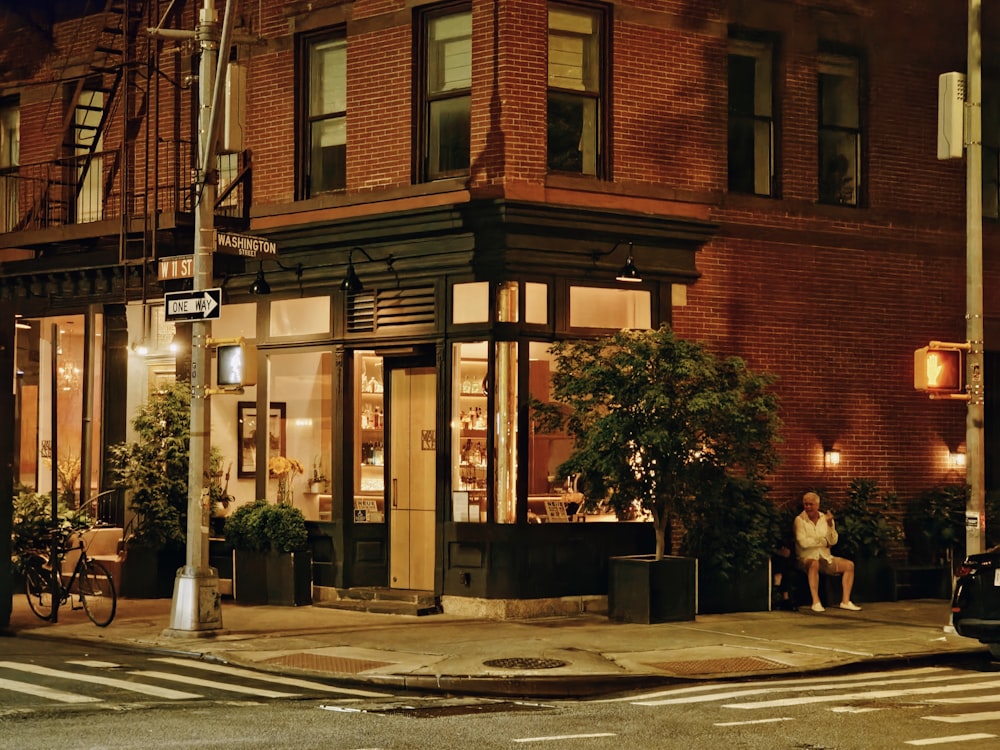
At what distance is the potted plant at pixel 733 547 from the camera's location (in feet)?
58.1

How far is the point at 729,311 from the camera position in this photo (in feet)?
62.5

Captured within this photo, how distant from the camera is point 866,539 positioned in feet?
62.0

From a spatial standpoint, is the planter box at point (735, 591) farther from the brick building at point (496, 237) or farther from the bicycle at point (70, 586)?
the bicycle at point (70, 586)

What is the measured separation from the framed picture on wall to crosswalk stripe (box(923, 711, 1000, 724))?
1090 cm

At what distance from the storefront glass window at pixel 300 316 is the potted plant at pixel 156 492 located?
5.28 ft

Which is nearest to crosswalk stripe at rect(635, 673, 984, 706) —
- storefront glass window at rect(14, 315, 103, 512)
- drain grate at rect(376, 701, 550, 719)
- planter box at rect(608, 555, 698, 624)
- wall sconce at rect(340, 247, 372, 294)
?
drain grate at rect(376, 701, 550, 719)

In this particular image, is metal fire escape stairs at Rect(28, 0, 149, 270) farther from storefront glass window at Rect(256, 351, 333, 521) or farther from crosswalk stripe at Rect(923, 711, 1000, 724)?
crosswalk stripe at Rect(923, 711, 1000, 724)

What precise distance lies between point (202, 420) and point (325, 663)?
3.19 metres

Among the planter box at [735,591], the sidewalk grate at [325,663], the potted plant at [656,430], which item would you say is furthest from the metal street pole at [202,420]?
the planter box at [735,591]

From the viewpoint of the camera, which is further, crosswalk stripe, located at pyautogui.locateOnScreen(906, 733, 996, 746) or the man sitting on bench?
the man sitting on bench

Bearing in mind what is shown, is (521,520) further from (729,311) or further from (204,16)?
(204,16)

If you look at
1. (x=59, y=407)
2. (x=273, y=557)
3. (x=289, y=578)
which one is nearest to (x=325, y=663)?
(x=289, y=578)

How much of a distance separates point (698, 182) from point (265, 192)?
18.2 ft

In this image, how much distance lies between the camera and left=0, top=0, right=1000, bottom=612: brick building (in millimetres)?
17672
